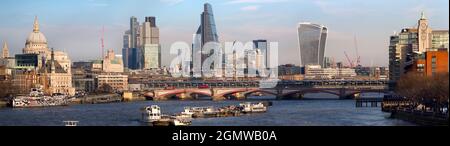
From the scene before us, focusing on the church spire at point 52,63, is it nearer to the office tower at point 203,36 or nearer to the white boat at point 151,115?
the office tower at point 203,36

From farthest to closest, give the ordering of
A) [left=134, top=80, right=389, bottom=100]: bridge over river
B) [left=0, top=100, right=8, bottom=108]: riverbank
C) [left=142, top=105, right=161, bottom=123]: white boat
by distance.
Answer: [left=134, top=80, right=389, bottom=100]: bridge over river, [left=0, top=100, right=8, bottom=108]: riverbank, [left=142, top=105, right=161, bottom=123]: white boat

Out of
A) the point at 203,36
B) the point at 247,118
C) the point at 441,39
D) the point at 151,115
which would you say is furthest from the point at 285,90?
the point at 151,115

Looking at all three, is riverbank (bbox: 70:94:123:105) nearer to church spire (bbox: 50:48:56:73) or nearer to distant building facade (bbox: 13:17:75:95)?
distant building facade (bbox: 13:17:75:95)

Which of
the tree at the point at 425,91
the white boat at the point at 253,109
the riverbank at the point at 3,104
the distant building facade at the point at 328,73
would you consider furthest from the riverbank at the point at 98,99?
the tree at the point at 425,91

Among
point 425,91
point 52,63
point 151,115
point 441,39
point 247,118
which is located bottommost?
point 247,118

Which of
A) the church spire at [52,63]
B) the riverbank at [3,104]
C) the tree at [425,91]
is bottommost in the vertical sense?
the riverbank at [3,104]

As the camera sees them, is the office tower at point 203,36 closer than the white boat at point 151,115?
No

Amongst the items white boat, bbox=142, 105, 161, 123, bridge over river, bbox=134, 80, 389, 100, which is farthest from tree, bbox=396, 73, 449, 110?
bridge over river, bbox=134, 80, 389, 100

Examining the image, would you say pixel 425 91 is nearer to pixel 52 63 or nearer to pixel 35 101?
pixel 35 101

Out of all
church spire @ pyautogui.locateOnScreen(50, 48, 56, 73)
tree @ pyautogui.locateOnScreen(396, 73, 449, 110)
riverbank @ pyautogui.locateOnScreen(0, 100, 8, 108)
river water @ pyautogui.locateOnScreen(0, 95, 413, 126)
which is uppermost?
church spire @ pyautogui.locateOnScreen(50, 48, 56, 73)

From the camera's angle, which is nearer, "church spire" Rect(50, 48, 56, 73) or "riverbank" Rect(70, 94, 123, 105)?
"riverbank" Rect(70, 94, 123, 105)
